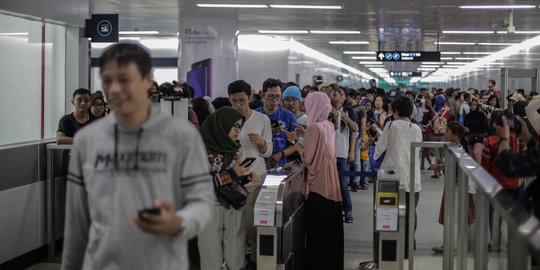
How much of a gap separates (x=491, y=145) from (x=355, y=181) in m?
7.37

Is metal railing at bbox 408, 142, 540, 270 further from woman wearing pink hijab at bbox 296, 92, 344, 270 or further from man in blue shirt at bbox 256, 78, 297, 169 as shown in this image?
man in blue shirt at bbox 256, 78, 297, 169

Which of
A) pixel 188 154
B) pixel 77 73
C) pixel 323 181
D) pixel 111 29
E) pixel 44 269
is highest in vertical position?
pixel 111 29

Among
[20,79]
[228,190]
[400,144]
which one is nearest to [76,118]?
[20,79]

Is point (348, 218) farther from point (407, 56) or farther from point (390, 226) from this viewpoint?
point (407, 56)

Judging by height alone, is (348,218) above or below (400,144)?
below

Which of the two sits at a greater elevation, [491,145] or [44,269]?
[491,145]

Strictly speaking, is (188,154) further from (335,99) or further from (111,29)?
(111,29)

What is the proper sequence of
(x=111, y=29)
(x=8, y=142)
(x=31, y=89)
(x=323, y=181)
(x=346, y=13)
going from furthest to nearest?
(x=346, y=13) < (x=111, y=29) < (x=31, y=89) < (x=8, y=142) < (x=323, y=181)

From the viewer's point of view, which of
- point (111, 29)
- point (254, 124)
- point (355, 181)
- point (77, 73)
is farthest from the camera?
point (355, 181)

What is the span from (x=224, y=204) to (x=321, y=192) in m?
1.53

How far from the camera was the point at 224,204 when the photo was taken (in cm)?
566

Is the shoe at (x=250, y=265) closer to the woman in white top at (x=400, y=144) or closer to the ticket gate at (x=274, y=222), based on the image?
the ticket gate at (x=274, y=222)

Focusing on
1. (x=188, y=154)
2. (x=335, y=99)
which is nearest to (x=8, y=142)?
(x=335, y=99)

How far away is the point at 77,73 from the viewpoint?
29.6 ft
